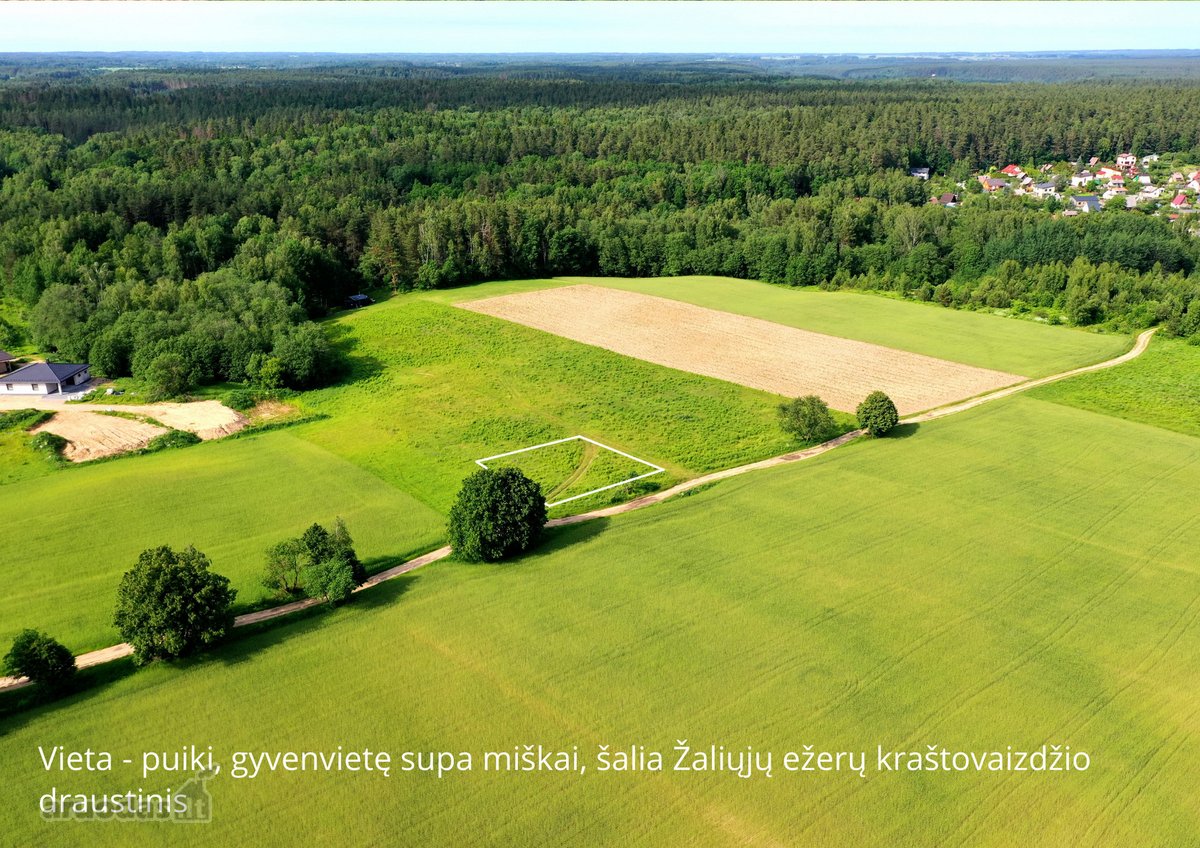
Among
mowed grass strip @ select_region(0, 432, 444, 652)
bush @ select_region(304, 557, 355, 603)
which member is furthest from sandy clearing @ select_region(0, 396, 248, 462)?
bush @ select_region(304, 557, 355, 603)

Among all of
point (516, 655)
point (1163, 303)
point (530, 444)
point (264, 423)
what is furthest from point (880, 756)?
point (1163, 303)

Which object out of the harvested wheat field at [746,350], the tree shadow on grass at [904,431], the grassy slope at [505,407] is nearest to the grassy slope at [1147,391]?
the harvested wheat field at [746,350]

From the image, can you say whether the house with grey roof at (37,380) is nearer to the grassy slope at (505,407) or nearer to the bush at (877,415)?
the grassy slope at (505,407)

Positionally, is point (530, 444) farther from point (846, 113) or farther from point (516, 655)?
point (846, 113)

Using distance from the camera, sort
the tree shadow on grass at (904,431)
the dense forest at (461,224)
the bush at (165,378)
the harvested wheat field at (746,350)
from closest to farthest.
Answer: the tree shadow on grass at (904,431), the bush at (165,378), the harvested wheat field at (746,350), the dense forest at (461,224)

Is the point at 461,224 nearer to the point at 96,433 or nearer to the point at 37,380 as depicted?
the point at 37,380

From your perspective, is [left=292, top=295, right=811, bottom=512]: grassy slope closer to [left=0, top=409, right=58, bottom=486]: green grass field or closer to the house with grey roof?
[left=0, top=409, right=58, bottom=486]: green grass field
